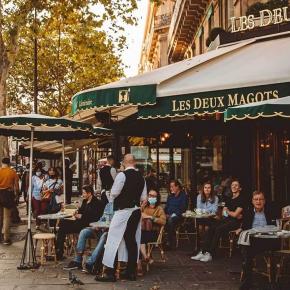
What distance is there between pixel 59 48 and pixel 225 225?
23396 millimetres

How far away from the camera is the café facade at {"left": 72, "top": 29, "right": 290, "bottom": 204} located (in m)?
9.34

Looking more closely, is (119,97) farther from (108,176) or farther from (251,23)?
(251,23)

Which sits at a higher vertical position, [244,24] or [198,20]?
[198,20]

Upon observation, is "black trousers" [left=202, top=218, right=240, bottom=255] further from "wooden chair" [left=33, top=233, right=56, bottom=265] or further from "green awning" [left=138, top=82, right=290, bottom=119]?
"wooden chair" [left=33, top=233, right=56, bottom=265]

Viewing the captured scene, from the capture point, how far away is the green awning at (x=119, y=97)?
9.92m

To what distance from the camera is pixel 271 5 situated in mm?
13977

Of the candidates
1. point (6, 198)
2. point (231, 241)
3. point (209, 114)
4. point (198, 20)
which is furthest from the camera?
point (198, 20)

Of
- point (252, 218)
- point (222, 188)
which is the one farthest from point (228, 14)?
point (252, 218)

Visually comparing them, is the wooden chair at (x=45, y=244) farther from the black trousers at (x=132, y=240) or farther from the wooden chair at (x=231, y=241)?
the wooden chair at (x=231, y=241)

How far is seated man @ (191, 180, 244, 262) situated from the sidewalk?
0.71 ft

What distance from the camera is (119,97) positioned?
33.5 ft

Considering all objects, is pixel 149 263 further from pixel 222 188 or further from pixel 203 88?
pixel 222 188

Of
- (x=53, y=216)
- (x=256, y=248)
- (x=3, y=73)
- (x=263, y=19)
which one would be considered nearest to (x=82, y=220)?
(x=53, y=216)

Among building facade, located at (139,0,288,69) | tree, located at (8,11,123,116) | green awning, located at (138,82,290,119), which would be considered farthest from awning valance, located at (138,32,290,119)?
tree, located at (8,11,123,116)
